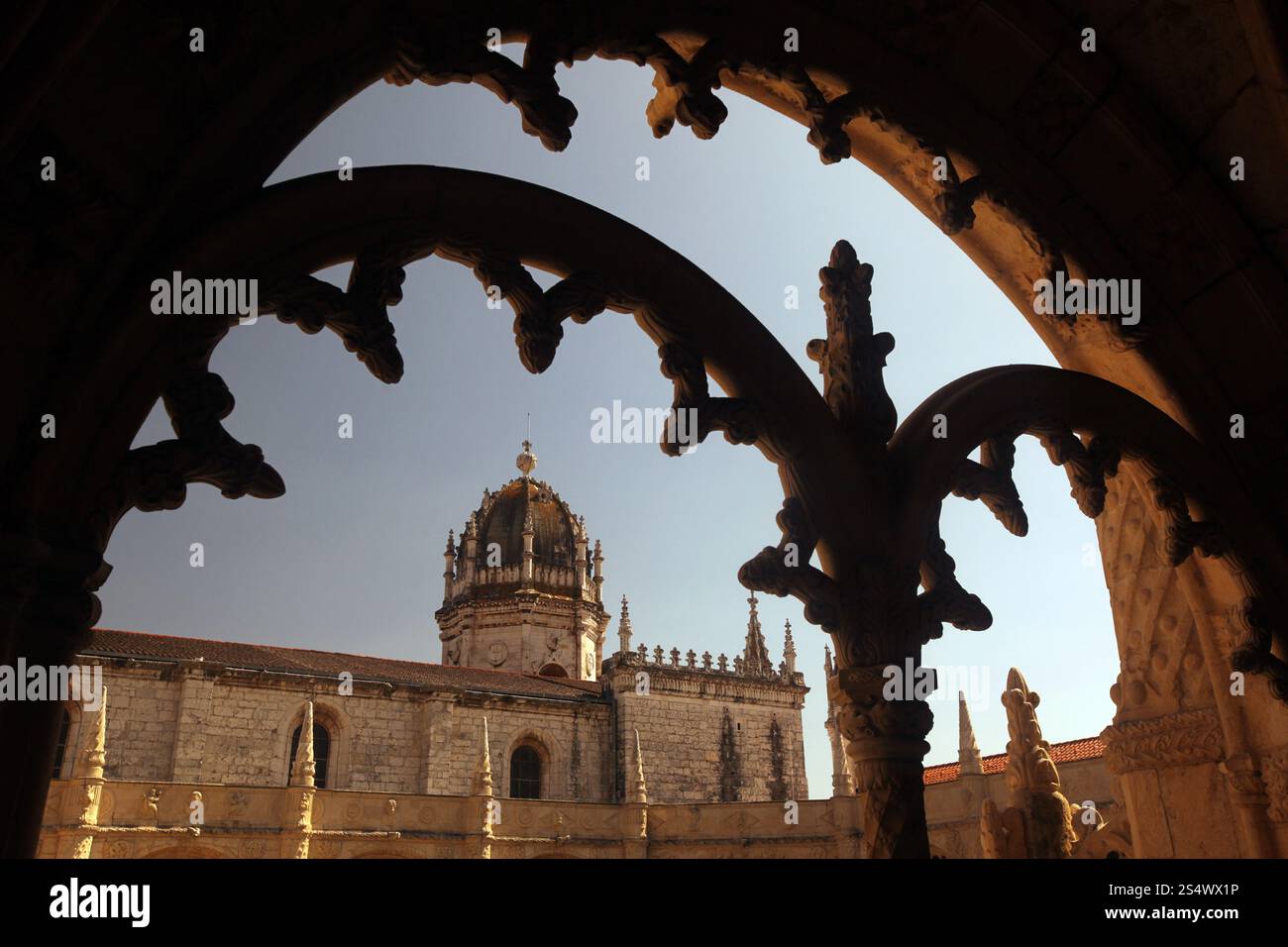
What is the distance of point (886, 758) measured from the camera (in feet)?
8.03

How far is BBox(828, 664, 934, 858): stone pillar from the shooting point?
2.40m

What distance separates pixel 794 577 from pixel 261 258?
4.96 feet

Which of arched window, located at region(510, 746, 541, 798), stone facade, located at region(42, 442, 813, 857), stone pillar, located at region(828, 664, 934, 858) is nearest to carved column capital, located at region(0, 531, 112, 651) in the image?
stone pillar, located at region(828, 664, 934, 858)

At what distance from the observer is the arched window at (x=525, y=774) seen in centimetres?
2709

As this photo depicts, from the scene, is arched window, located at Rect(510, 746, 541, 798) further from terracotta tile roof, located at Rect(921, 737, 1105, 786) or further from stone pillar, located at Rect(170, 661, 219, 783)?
terracotta tile roof, located at Rect(921, 737, 1105, 786)

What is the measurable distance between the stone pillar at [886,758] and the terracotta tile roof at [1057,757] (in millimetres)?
17985

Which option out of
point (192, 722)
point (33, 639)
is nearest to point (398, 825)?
point (192, 722)

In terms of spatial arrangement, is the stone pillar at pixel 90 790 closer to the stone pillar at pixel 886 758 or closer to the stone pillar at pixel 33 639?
the stone pillar at pixel 33 639

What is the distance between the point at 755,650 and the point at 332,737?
15304 millimetres

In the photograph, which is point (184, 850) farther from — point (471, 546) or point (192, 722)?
point (471, 546)

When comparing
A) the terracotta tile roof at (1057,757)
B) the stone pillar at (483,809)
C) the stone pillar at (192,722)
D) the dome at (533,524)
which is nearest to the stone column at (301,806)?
the stone pillar at (483,809)

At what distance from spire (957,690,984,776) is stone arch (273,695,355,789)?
14.9 metres

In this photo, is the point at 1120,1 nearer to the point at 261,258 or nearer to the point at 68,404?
the point at 261,258
